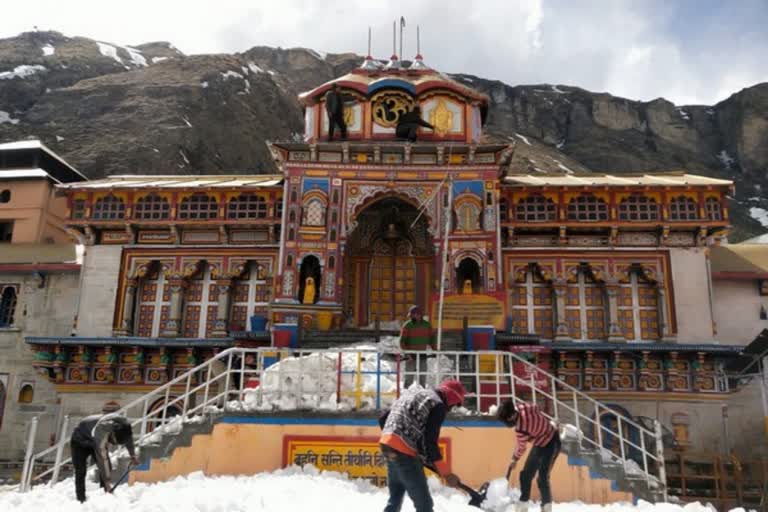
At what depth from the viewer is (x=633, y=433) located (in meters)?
20.2

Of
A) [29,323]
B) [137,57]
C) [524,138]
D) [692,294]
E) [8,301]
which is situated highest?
[137,57]

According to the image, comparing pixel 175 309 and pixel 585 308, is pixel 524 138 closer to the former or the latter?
pixel 585 308

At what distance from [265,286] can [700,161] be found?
60.4 meters

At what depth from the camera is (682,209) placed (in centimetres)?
2161

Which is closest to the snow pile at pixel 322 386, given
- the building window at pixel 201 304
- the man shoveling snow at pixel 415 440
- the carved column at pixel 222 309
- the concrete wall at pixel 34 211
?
the man shoveling snow at pixel 415 440

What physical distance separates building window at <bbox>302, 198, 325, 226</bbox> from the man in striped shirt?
13267mm

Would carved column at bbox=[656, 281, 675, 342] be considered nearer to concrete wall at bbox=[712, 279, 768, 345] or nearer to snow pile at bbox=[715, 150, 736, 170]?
concrete wall at bbox=[712, 279, 768, 345]

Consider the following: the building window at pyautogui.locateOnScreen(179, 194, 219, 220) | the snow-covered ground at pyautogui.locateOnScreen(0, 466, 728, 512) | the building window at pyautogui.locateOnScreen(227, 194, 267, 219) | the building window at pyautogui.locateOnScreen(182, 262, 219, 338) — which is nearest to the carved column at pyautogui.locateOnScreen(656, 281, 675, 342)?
the snow-covered ground at pyautogui.locateOnScreen(0, 466, 728, 512)

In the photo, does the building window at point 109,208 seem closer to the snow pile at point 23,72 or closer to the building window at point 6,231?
the building window at point 6,231

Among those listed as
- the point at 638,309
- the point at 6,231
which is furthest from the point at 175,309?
the point at 638,309

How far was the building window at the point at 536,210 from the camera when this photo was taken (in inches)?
870

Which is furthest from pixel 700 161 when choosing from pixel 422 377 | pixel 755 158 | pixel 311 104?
pixel 422 377

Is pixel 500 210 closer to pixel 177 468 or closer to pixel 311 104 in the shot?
pixel 311 104

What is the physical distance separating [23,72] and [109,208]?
147 feet
